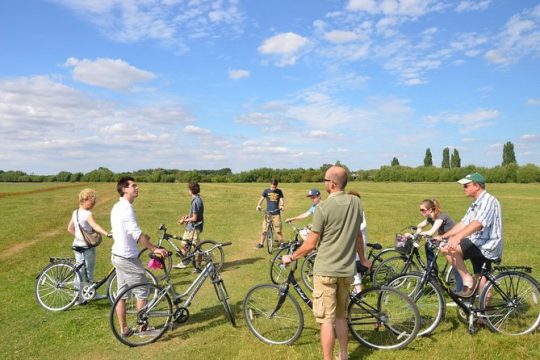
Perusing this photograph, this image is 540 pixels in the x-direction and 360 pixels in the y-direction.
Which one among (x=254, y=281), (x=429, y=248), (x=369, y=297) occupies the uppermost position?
(x=429, y=248)

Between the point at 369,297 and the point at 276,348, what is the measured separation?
1.54 metres

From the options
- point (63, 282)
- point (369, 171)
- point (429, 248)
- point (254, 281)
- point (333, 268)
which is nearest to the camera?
point (333, 268)

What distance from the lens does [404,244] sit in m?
6.82

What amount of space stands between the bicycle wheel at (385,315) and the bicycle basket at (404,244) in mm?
1693

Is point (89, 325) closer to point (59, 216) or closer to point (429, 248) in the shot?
point (429, 248)

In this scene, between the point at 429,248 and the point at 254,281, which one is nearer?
the point at 429,248

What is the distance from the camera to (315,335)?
5984 mm

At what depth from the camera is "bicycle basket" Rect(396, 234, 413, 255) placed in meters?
6.80

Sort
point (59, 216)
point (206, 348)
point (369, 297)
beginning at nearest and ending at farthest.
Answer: point (369, 297) → point (206, 348) → point (59, 216)

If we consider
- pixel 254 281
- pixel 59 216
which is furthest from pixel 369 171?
pixel 254 281

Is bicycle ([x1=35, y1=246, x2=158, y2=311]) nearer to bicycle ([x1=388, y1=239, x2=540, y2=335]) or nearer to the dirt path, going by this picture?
bicycle ([x1=388, y1=239, x2=540, y2=335])

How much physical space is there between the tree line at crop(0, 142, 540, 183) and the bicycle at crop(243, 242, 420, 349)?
76714mm

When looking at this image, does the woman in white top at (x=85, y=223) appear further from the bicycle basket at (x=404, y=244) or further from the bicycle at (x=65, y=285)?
the bicycle basket at (x=404, y=244)

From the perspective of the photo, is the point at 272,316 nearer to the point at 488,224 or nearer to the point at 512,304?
the point at 488,224
